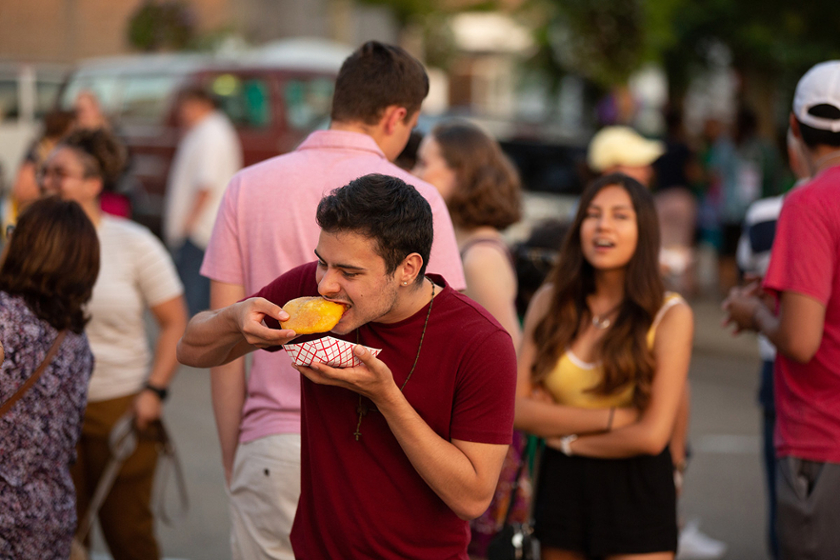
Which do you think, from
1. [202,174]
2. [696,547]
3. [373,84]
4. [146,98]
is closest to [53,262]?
[373,84]

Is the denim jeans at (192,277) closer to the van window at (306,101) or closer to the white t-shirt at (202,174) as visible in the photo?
the white t-shirt at (202,174)

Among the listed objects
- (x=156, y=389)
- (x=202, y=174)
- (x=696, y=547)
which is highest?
(x=202, y=174)

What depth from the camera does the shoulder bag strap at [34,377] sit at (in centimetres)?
292

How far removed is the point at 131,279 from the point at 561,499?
82.2 inches

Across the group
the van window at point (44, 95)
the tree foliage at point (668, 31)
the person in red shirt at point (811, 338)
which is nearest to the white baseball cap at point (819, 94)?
the person in red shirt at point (811, 338)

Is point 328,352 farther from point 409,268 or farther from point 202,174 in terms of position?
point 202,174

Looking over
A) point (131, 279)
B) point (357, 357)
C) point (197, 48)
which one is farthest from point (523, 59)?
point (357, 357)

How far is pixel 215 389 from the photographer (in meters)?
3.14

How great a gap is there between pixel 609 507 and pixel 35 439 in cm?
193

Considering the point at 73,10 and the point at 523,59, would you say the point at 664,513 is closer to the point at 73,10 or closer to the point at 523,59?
the point at 73,10

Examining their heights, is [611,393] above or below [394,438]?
below

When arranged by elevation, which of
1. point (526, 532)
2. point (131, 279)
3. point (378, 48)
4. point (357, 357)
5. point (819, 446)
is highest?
point (378, 48)

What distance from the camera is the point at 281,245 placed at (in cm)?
304

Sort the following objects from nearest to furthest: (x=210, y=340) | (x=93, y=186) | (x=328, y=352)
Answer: (x=328, y=352) → (x=210, y=340) → (x=93, y=186)
